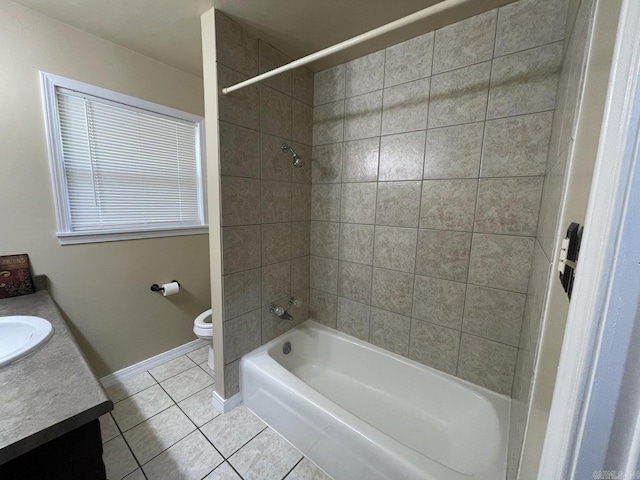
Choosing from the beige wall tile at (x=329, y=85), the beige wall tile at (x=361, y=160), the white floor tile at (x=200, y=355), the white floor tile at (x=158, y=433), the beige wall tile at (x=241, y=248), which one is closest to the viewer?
the white floor tile at (x=158, y=433)

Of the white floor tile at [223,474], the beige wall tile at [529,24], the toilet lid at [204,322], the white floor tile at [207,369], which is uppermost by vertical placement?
the beige wall tile at [529,24]

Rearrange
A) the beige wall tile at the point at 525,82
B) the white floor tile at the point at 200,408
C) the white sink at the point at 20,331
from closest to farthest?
the white sink at the point at 20,331 → the beige wall tile at the point at 525,82 → the white floor tile at the point at 200,408

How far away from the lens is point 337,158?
181cm

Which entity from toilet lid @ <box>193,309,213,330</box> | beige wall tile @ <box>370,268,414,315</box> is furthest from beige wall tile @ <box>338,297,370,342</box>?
toilet lid @ <box>193,309,213,330</box>

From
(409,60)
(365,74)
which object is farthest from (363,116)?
(409,60)

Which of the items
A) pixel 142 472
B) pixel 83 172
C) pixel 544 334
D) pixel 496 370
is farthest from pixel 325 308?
pixel 83 172

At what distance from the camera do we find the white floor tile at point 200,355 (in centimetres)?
210

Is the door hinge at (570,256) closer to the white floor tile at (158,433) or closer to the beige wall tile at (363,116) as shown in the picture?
the beige wall tile at (363,116)

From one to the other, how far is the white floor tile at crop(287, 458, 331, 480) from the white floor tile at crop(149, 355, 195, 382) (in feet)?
3.98

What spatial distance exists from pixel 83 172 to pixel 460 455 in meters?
2.75

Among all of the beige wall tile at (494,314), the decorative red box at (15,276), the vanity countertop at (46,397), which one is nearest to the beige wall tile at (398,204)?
the beige wall tile at (494,314)

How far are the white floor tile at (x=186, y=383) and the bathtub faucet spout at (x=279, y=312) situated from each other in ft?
2.46

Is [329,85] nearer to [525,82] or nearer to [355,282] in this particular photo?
[525,82]

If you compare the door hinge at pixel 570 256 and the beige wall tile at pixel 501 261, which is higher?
the door hinge at pixel 570 256
